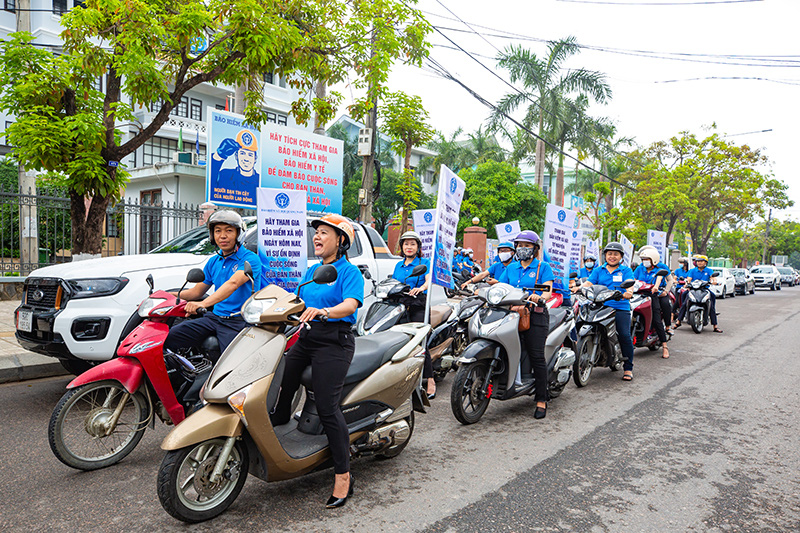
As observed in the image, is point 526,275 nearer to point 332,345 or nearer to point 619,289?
point 619,289

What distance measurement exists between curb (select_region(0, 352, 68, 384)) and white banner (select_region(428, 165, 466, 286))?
4596 millimetres

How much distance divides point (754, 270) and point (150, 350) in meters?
45.8

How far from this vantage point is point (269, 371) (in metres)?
3.39

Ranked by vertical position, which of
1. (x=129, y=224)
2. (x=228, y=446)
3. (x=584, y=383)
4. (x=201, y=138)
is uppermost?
(x=201, y=138)

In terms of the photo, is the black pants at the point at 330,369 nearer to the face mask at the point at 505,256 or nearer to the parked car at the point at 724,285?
the face mask at the point at 505,256

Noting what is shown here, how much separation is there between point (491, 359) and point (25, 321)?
4.51 m

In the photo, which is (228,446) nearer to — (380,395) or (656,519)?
(380,395)

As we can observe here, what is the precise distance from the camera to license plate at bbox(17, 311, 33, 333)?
554 centimetres

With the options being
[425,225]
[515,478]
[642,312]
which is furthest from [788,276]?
[515,478]

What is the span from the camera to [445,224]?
6195 millimetres

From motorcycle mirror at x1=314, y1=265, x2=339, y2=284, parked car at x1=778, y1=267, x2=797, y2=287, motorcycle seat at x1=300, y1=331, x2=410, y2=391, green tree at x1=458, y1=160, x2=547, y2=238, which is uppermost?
green tree at x1=458, y1=160, x2=547, y2=238

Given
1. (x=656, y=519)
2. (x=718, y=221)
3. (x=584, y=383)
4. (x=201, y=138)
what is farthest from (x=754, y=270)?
(x=656, y=519)

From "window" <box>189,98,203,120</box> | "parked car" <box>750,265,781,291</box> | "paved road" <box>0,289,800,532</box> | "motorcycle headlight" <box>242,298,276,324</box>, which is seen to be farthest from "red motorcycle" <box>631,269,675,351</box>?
"parked car" <box>750,265,781,291</box>

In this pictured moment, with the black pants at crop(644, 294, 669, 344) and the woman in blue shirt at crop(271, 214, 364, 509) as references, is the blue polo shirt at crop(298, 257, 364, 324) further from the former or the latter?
the black pants at crop(644, 294, 669, 344)
